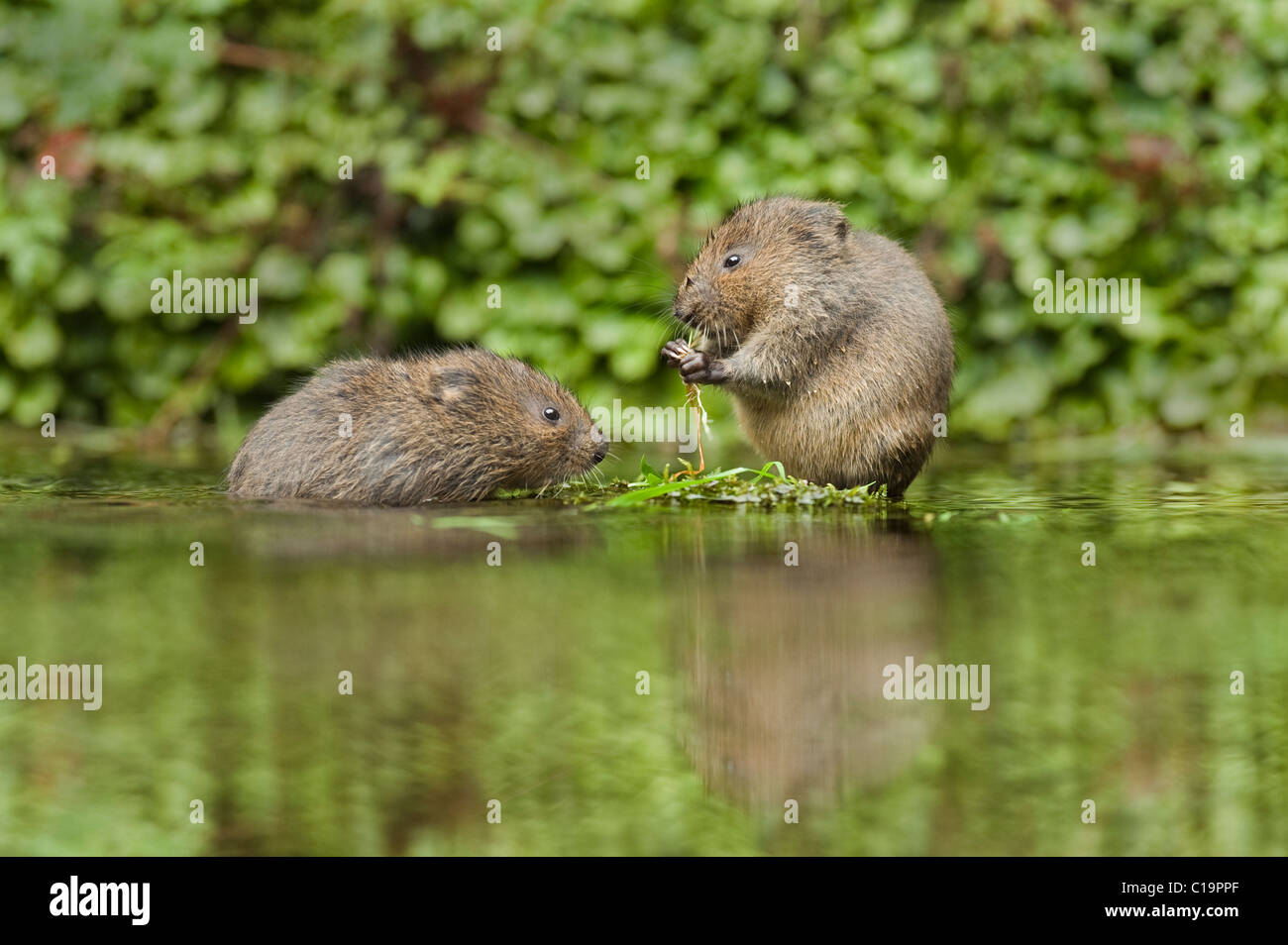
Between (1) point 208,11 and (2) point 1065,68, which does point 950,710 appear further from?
(1) point 208,11

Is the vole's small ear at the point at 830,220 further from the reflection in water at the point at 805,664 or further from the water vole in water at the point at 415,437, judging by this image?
the reflection in water at the point at 805,664

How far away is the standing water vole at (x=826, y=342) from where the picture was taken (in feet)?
20.5

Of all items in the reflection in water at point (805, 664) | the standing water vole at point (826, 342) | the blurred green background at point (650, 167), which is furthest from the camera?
the blurred green background at point (650, 167)

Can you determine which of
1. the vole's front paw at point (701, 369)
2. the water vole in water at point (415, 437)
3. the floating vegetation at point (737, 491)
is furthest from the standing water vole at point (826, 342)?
the water vole in water at point (415, 437)

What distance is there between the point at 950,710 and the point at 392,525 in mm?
2867

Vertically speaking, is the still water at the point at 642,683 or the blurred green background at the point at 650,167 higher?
the blurred green background at the point at 650,167

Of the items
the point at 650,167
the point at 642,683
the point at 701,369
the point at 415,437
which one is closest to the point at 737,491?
the point at 701,369

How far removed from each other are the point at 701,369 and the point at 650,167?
13.0 feet

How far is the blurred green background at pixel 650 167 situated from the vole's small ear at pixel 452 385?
10.7 ft

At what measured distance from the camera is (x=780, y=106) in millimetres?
9805

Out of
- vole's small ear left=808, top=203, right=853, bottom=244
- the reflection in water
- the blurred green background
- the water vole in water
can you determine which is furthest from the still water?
the blurred green background

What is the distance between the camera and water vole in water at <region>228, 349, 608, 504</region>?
6.40 meters

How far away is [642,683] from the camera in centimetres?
354

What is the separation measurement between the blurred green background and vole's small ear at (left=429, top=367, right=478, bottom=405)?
3250 mm
